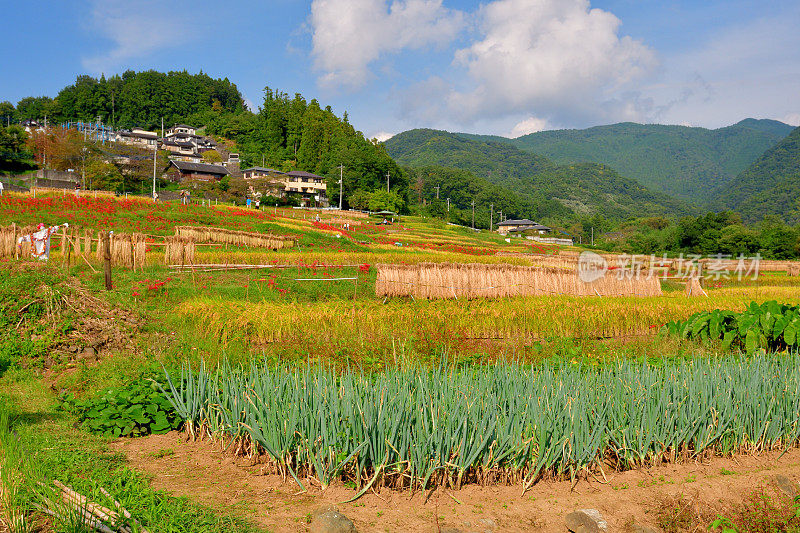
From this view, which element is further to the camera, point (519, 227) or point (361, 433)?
point (519, 227)

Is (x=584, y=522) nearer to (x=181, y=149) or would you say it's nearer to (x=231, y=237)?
(x=231, y=237)

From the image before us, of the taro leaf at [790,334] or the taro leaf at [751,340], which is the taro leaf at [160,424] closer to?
the taro leaf at [751,340]

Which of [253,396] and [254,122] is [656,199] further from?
[253,396]

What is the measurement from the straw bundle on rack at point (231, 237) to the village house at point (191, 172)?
46.1m

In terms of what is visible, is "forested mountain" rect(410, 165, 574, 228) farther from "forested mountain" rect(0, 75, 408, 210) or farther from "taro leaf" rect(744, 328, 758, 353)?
"taro leaf" rect(744, 328, 758, 353)

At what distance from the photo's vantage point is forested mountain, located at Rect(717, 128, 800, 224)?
104488 millimetres

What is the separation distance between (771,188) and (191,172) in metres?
125

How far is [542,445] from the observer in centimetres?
448

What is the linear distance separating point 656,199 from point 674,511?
596ft

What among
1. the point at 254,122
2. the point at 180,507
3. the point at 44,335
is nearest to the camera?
the point at 180,507

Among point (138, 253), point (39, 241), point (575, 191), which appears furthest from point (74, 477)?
point (575, 191)

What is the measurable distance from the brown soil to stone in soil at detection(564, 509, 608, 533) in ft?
0.30

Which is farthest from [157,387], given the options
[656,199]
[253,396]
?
[656,199]

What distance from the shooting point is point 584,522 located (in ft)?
13.2
